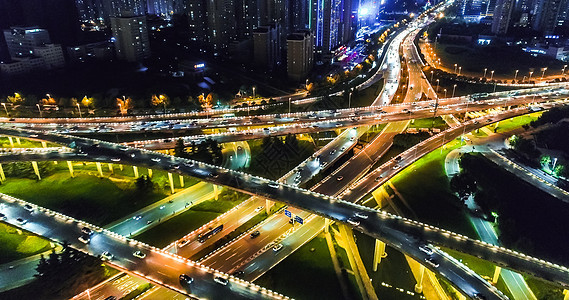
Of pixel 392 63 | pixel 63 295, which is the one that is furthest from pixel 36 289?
pixel 392 63

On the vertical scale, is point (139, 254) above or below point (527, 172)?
above

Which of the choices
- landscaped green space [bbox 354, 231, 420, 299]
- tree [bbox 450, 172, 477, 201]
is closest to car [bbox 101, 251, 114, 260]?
landscaped green space [bbox 354, 231, 420, 299]

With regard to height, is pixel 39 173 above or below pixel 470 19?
below

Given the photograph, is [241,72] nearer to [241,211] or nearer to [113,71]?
[113,71]

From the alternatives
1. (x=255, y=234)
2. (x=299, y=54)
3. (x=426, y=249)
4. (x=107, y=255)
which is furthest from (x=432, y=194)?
(x=299, y=54)

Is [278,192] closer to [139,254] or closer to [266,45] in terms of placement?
[139,254]

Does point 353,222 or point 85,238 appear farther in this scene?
point 353,222

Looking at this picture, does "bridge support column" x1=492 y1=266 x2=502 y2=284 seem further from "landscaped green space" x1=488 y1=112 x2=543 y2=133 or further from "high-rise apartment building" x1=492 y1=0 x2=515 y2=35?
"high-rise apartment building" x1=492 y1=0 x2=515 y2=35
